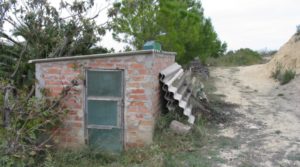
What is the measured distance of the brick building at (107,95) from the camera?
4461mm

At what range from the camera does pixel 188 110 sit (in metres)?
5.26

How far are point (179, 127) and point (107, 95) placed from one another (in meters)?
1.31

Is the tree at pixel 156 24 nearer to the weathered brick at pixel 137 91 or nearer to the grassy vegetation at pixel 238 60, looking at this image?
the weathered brick at pixel 137 91

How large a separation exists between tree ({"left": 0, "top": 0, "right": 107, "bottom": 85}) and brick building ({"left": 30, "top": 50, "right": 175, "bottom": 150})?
135 cm

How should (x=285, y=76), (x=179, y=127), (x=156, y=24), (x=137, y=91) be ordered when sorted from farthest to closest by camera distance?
1. (x=285, y=76)
2. (x=156, y=24)
3. (x=179, y=127)
4. (x=137, y=91)

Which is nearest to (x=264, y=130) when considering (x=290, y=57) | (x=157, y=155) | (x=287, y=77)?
(x=157, y=155)

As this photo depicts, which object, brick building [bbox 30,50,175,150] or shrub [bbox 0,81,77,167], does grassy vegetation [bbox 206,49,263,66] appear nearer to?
brick building [bbox 30,50,175,150]

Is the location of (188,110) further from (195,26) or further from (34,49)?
(195,26)

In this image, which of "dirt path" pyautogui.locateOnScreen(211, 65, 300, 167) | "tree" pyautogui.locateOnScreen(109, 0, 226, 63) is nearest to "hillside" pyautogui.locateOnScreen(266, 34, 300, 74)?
"dirt path" pyautogui.locateOnScreen(211, 65, 300, 167)

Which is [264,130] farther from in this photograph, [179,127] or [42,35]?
[42,35]

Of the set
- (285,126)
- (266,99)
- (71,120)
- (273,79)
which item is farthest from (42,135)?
(273,79)

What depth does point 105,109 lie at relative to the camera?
4.66 metres

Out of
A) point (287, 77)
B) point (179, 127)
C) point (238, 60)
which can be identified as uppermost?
point (238, 60)

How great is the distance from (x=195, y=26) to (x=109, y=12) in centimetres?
420
